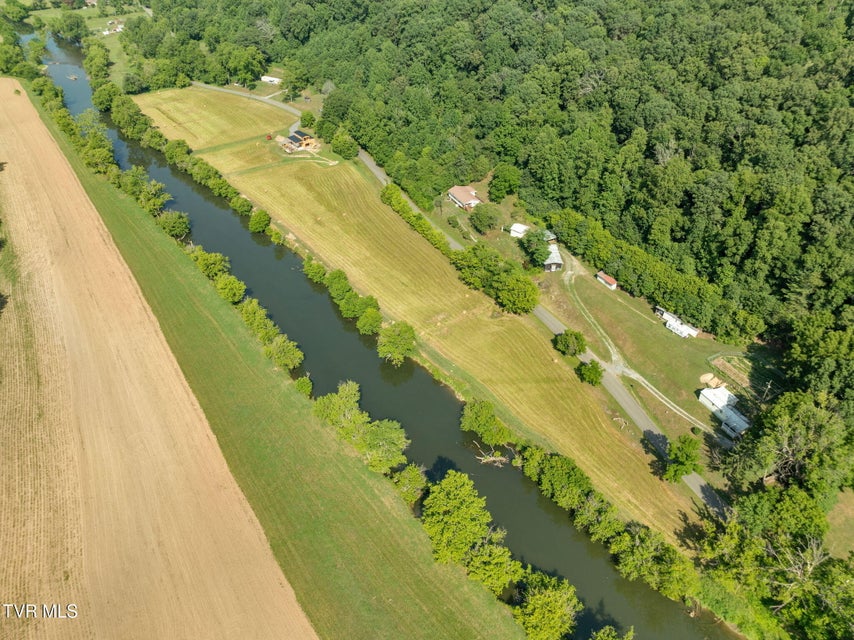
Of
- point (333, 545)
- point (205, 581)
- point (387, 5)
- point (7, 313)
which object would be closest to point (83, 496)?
point (205, 581)

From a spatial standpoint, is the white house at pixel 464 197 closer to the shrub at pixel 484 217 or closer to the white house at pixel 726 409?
the shrub at pixel 484 217

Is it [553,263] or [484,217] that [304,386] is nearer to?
[553,263]

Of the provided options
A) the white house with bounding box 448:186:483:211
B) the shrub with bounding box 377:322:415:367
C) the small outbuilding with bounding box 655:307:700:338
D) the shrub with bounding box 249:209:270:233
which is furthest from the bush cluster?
the white house with bounding box 448:186:483:211

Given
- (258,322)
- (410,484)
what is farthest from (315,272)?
(410,484)

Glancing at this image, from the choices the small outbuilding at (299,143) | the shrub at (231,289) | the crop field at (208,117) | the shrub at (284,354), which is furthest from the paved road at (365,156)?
the shrub at (231,289)

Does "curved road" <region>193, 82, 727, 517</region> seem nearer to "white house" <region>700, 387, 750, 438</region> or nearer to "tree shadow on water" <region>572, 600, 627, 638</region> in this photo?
"white house" <region>700, 387, 750, 438</region>
